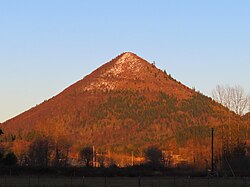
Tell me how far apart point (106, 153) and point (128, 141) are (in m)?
31.7

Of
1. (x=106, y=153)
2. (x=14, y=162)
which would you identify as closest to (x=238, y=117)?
(x=14, y=162)

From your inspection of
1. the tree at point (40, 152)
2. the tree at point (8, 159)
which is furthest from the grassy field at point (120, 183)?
the tree at point (40, 152)

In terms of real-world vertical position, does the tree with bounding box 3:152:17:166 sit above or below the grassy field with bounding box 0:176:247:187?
above

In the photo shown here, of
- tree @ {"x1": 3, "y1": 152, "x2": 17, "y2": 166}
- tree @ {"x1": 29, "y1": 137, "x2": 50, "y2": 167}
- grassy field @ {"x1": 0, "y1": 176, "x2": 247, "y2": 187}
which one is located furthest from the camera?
tree @ {"x1": 29, "y1": 137, "x2": 50, "y2": 167}

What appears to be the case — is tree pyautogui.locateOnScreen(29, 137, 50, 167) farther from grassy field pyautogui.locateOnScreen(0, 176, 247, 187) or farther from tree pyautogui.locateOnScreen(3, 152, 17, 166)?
grassy field pyautogui.locateOnScreen(0, 176, 247, 187)

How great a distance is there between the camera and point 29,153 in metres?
119

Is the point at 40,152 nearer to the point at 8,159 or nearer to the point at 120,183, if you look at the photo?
the point at 8,159

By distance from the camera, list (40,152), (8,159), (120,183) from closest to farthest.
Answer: (120,183)
(8,159)
(40,152)

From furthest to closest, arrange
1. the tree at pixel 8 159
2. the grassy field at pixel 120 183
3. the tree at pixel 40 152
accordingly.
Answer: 1. the tree at pixel 40 152
2. the tree at pixel 8 159
3. the grassy field at pixel 120 183

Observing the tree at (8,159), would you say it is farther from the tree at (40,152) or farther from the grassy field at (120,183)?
the tree at (40,152)

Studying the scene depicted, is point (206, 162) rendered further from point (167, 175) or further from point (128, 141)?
point (128, 141)

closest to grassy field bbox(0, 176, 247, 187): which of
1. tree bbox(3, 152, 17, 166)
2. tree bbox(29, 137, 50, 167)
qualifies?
tree bbox(3, 152, 17, 166)

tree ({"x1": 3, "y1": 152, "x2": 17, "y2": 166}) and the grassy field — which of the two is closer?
the grassy field

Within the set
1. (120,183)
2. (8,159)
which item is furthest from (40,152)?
(120,183)
